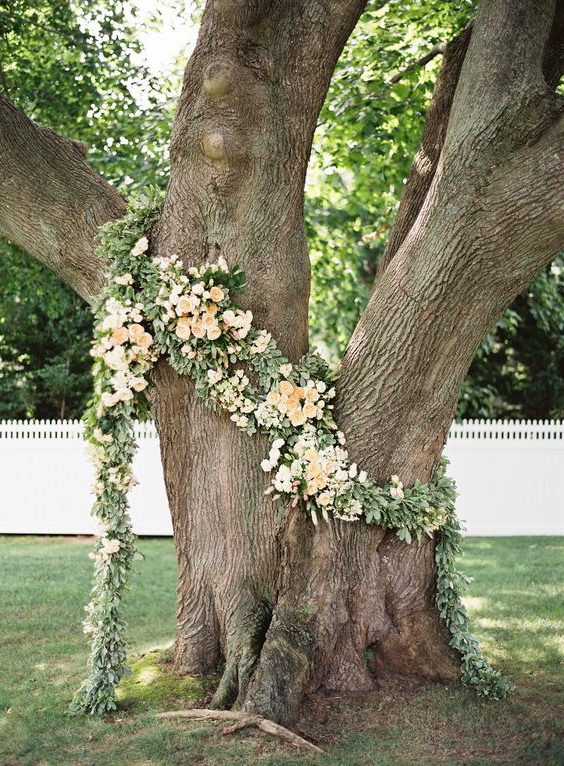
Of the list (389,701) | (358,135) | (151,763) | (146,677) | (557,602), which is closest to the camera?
(151,763)

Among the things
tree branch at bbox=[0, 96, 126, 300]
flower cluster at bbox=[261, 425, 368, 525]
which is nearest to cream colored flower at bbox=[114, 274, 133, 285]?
tree branch at bbox=[0, 96, 126, 300]

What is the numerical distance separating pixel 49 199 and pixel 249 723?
311 centimetres

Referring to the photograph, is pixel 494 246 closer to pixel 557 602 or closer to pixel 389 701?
pixel 389 701

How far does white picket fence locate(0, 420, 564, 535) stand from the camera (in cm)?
1179

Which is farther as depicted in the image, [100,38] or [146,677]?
[100,38]

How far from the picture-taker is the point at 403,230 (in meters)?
5.54

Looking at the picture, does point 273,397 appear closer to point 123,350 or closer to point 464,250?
point 123,350

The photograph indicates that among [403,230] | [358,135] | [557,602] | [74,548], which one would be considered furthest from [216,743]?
[74,548]

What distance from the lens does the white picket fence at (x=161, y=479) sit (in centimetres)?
1179

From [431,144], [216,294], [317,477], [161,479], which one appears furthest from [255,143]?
[161,479]

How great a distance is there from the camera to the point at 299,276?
495 cm

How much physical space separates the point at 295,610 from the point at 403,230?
2.52 metres

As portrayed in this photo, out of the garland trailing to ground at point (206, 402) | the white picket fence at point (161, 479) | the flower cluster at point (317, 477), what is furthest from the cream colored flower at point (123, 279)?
the white picket fence at point (161, 479)

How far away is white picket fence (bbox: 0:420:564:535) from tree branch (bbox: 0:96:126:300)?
22.4 feet
